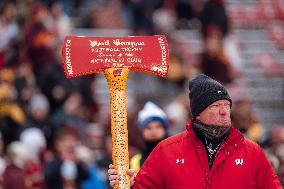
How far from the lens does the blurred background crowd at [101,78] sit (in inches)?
508

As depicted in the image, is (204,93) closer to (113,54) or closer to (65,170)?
(113,54)

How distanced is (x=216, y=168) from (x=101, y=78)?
32.0ft

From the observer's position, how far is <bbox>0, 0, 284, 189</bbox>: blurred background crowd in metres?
Answer: 12.9

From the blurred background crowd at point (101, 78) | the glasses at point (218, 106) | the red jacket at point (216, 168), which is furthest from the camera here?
the blurred background crowd at point (101, 78)

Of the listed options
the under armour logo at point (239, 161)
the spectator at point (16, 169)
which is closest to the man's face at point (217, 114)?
the under armour logo at point (239, 161)

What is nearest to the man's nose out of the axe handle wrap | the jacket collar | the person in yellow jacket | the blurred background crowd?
the jacket collar

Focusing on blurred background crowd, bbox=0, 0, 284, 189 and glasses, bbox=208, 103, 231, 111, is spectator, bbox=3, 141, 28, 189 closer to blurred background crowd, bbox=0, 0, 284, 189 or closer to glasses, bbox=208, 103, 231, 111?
blurred background crowd, bbox=0, 0, 284, 189

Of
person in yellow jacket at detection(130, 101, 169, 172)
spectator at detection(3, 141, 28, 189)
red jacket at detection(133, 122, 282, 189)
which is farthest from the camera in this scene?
spectator at detection(3, 141, 28, 189)

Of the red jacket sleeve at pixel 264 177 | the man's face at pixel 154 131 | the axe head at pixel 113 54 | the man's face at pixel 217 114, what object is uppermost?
the axe head at pixel 113 54

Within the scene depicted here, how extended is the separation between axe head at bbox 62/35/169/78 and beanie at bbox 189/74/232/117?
0.21 meters

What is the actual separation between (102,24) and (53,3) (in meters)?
0.84

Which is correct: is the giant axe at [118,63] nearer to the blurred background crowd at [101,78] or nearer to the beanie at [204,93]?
the beanie at [204,93]

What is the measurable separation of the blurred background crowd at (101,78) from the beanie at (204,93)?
4794mm

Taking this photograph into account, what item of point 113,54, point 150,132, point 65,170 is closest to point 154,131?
point 150,132
